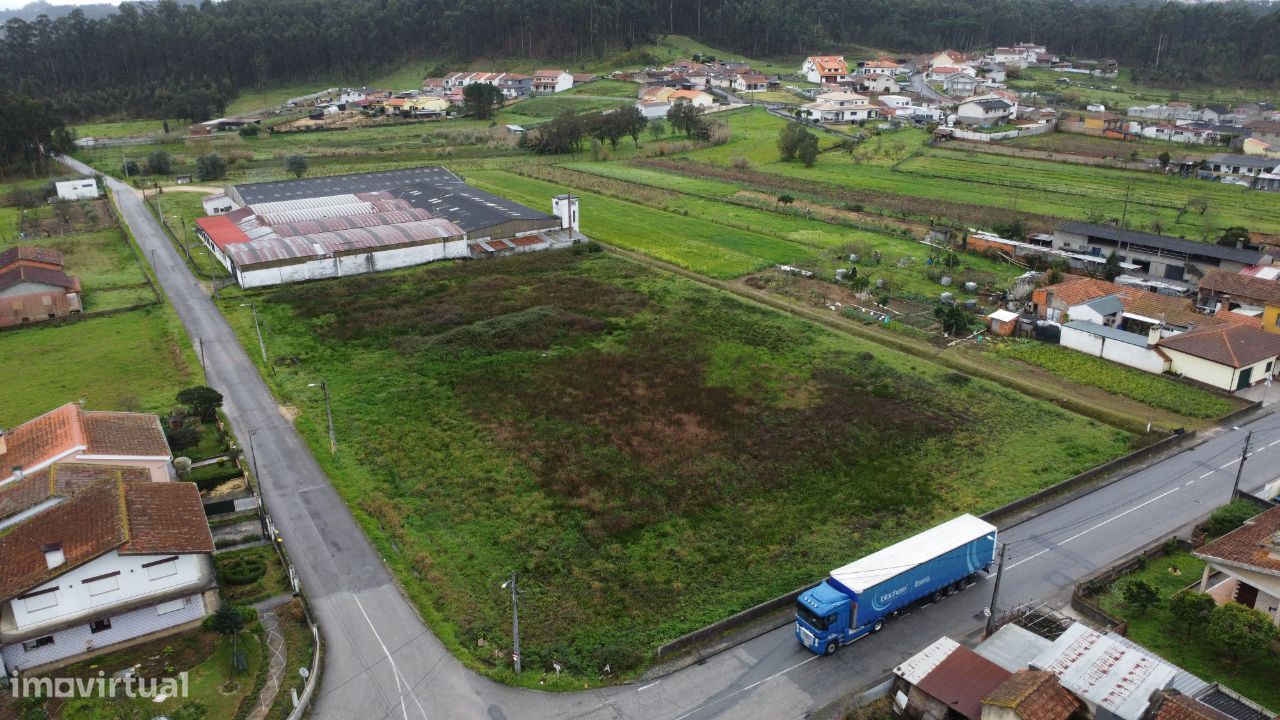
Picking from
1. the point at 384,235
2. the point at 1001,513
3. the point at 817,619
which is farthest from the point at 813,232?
the point at 817,619

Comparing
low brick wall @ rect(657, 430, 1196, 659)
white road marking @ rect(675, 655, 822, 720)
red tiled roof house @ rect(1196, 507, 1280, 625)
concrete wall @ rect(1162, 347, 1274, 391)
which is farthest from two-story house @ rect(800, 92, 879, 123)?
white road marking @ rect(675, 655, 822, 720)

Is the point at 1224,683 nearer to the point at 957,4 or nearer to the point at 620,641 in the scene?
the point at 620,641

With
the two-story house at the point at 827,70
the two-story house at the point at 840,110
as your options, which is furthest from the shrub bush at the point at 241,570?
the two-story house at the point at 827,70

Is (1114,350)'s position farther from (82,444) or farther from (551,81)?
(551,81)

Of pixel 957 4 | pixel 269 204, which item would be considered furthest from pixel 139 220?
pixel 957 4

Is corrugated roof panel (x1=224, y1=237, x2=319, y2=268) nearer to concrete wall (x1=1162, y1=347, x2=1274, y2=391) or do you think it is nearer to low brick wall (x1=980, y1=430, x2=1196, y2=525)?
low brick wall (x1=980, y1=430, x2=1196, y2=525)

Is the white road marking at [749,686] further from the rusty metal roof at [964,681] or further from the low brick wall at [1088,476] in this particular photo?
the low brick wall at [1088,476]
